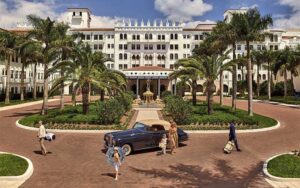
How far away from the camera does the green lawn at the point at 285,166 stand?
40.7 ft

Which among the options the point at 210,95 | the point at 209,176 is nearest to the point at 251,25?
the point at 210,95

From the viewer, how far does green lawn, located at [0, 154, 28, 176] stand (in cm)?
1231

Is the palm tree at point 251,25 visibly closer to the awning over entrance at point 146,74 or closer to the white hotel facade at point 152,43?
the awning over entrance at point 146,74

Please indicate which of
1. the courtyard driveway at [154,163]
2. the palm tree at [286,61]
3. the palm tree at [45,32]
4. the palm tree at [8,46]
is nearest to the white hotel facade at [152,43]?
the palm tree at [286,61]

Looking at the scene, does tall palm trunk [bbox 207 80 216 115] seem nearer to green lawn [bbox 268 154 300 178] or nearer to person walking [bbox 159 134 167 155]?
person walking [bbox 159 134 167 155]

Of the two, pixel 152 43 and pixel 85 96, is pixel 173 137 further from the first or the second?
pixel 152 43

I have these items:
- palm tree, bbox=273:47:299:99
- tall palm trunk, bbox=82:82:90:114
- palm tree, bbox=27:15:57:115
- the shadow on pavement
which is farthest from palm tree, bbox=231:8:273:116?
palm tree, bbox=273:47:299:99

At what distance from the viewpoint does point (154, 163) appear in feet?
47.6

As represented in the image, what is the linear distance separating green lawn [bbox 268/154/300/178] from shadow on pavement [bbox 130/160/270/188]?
527mm

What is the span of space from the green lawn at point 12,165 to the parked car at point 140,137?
12.7ft

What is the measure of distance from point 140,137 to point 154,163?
2.23 metres

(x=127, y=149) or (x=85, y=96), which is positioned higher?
(x=85, y=96)

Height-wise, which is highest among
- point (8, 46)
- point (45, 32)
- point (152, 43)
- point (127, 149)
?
point (152, 43)

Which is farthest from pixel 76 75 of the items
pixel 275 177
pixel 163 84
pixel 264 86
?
pixel 264 86
